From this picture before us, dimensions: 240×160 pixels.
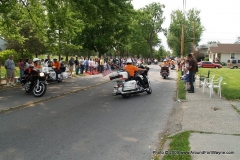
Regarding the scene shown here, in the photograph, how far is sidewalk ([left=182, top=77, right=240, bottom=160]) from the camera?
4.80 meters

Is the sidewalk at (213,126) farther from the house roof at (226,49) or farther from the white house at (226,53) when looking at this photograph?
the house roof at (226,49)

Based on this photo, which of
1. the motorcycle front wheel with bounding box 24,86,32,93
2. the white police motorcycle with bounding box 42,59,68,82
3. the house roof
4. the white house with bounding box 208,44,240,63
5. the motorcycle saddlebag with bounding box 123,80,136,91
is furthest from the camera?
the house roof

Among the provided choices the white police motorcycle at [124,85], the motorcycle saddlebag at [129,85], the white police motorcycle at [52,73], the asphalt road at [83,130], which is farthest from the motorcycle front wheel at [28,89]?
the motorcycle saddlebag at [129,85]

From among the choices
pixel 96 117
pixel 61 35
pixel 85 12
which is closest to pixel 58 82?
pixel 61 35

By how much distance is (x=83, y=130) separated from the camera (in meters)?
6.38

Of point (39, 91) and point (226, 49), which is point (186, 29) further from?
point (39, 91)

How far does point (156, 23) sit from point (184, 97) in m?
72.7

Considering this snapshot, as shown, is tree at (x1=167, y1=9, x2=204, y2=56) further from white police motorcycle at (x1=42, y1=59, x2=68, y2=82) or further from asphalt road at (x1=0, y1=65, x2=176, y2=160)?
asphalt road at (x1=0, y1=65, x2=176, y2=160)

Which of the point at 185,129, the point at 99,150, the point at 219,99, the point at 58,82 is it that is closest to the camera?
the point at 99,150

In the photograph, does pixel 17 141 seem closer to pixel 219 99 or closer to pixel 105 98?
pixel 105 98

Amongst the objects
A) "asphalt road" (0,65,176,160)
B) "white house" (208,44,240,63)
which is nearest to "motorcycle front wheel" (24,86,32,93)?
"asphalt road" (0,65,176,160)

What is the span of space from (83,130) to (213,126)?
3.38 m

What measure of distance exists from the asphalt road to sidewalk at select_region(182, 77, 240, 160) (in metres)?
0.80

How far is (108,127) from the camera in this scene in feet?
21.9
